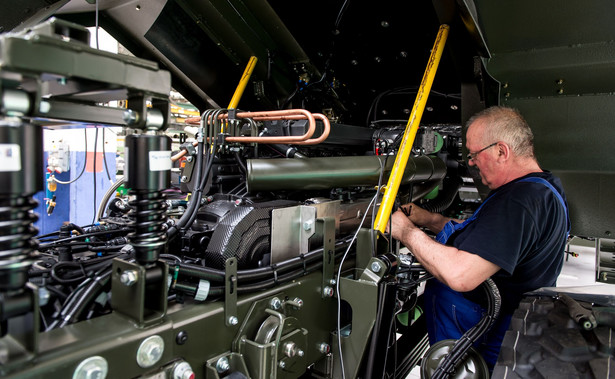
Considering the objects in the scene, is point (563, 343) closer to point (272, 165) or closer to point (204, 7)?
point (272, 165)

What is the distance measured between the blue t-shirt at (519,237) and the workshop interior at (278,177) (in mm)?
227

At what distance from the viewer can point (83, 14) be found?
2199mm

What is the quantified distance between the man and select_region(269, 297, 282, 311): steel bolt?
0.78 metres

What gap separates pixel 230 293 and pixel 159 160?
452mm

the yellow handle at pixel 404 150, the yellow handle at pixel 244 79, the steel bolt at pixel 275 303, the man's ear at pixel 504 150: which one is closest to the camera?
the steel bolt at pixel 275 303

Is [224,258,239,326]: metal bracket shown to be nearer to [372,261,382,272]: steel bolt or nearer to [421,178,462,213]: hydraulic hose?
[372,261,382,272]: steel bolt

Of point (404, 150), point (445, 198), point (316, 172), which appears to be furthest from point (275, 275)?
point (445, 198)

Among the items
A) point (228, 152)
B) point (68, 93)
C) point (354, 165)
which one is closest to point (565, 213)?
point (354, 165)

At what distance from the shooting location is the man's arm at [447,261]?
5.47ft

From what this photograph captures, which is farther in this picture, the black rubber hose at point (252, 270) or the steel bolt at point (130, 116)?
the black rubber hose at point (252, 270)

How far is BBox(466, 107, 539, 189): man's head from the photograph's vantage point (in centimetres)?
194

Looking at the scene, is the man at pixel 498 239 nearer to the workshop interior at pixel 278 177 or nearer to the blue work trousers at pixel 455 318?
the blue work trousers at pixel 455 318

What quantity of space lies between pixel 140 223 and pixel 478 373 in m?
1.39

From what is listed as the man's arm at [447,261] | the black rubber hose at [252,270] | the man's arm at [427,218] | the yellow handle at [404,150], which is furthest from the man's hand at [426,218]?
the black rubber hose at [252,270]
